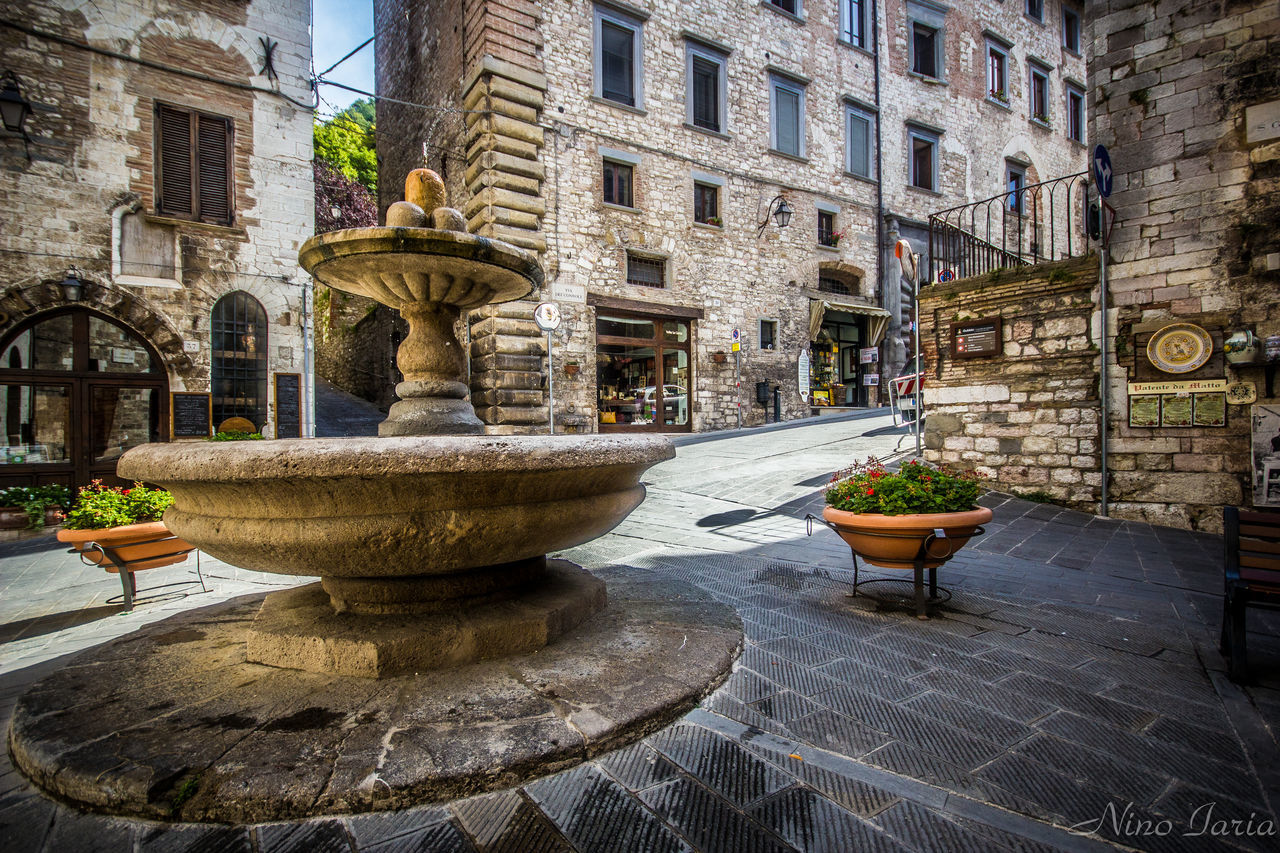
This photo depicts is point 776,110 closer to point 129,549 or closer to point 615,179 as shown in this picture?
point 615,179

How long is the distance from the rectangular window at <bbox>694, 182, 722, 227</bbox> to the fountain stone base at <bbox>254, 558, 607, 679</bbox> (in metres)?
13.7

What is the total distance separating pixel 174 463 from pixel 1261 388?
8310mm

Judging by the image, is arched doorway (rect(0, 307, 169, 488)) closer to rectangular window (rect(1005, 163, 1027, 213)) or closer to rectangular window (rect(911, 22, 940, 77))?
rectangular window (rect(911, 22, 940, 77))

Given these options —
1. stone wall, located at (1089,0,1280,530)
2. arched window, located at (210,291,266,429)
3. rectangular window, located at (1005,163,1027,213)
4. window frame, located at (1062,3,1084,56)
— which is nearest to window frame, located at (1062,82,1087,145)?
window frame, located at (1062,3,1084,56)

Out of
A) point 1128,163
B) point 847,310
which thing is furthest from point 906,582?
point 847,310

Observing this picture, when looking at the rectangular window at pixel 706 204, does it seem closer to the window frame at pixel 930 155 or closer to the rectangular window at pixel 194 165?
the window frame at pixel 930 155

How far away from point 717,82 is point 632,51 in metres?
2.47

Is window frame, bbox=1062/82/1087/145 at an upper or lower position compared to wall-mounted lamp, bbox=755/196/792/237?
upper

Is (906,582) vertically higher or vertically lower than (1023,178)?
lower

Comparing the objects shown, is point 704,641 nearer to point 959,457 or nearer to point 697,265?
point 959,457

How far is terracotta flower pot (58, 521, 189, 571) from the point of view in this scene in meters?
3.63

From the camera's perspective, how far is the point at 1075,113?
22625mm

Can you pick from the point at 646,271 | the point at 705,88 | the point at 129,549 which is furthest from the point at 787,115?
the point at 129,549

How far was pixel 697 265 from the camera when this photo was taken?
14727 mm
